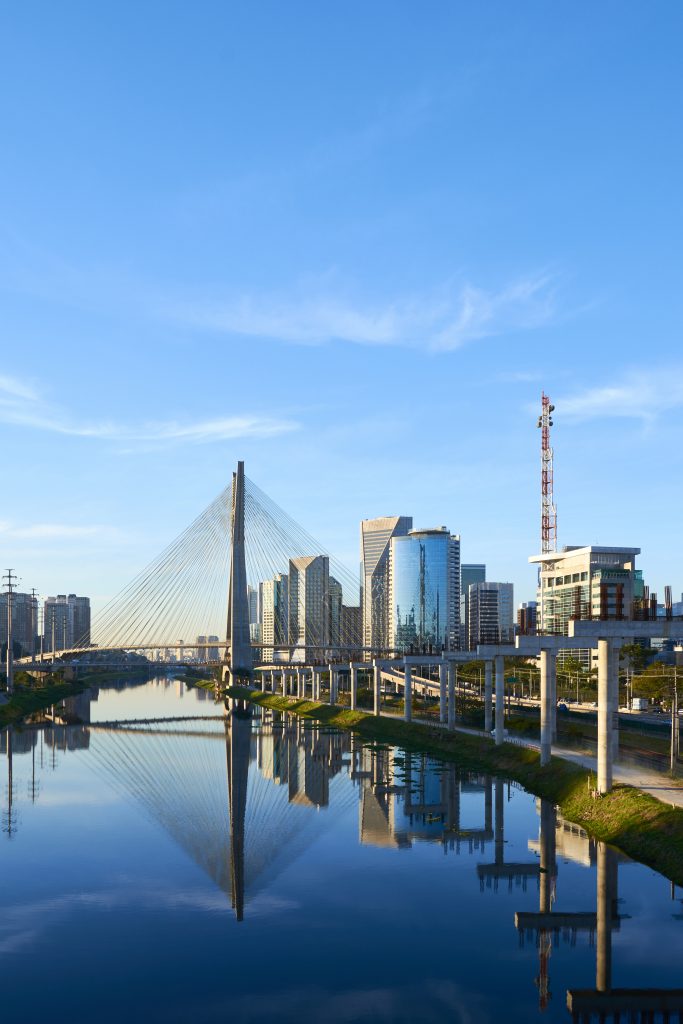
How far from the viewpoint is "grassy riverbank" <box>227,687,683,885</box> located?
35.2 metres

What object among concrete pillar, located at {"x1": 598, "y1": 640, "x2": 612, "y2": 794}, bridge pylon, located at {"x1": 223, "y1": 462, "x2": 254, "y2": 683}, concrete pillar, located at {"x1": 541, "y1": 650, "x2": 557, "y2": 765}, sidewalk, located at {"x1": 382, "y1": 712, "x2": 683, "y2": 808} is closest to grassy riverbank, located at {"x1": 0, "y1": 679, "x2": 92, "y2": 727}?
bridge pylon, located at {"x1": 223, "y1": 462, "x2": 254, "y2": 683}

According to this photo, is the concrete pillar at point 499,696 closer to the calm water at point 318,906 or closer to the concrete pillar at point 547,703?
the calm water at point 318,906

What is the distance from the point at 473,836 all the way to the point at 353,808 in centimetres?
1091

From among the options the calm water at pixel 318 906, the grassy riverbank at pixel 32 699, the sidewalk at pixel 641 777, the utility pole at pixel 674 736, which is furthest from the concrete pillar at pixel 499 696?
the grassy riverbank at pixel 32 699

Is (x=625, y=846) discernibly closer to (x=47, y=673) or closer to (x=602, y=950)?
(x=602, y=950)

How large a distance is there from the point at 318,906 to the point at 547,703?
2223 cm

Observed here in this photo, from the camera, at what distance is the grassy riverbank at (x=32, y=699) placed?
107562 mm

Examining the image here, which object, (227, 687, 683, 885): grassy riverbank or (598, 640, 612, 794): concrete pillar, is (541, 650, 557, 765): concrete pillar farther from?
(598, 640, 612, 794): concrete pillar

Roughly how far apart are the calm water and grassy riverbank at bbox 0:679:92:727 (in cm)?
4895

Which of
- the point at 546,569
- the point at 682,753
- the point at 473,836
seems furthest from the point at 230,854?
the point at 546,569

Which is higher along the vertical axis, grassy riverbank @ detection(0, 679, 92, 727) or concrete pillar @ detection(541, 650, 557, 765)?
concrete pillar @ detection(541, 650, 557, 765)

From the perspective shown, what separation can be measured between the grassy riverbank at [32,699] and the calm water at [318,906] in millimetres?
48954

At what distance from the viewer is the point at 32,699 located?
12750cm

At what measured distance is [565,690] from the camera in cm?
10231
